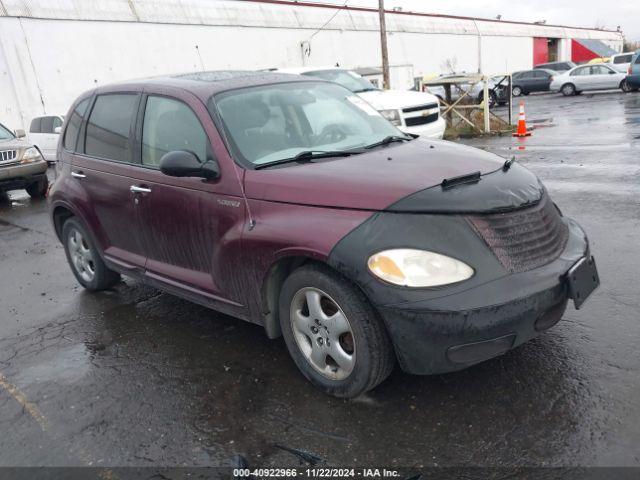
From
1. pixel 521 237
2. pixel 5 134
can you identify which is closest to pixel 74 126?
pixel 521 237

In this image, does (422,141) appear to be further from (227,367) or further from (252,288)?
(227,367)

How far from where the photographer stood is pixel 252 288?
3.55m

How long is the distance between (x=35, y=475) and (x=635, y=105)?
22.0 meters

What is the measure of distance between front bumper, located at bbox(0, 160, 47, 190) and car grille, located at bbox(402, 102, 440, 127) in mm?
7339

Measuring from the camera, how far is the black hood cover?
3.01 metres

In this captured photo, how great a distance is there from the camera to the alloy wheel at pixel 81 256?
5.42 m

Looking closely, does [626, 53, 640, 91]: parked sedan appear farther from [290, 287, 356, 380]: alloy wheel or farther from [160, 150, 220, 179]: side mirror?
[290, 287, 356, 380]: alloy wheel

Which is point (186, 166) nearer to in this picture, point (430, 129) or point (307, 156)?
point (307, 156)

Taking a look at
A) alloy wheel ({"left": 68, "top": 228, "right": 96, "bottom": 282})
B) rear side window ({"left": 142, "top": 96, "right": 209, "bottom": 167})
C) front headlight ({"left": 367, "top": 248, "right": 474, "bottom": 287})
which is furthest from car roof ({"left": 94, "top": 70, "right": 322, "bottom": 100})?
front headlight ({"left": 367, "top": 248, "right": 474, "bottom": 287})

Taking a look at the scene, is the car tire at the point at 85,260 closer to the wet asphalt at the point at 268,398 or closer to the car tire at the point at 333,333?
the wet asphalt at the point at 268,398

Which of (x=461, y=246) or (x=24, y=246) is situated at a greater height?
(x=461, y=246)

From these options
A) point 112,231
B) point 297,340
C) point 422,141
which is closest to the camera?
point 297,340

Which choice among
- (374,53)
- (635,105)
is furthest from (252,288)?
(374,53)

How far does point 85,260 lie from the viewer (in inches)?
216
